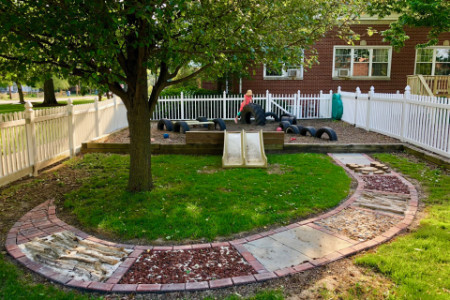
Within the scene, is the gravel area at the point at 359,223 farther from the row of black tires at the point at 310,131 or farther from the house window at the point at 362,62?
the house window at the point at 362,62

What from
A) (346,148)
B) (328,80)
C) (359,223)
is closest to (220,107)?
(328,80)

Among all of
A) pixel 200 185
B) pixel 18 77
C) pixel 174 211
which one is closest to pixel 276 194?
pixel 200 185

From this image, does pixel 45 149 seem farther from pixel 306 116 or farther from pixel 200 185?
pixel 306 116

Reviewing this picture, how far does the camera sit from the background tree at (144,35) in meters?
4.59

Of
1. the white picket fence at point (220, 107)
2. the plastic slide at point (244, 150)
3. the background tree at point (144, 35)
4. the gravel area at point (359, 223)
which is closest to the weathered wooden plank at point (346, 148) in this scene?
the plastic slide at point (244, 150)

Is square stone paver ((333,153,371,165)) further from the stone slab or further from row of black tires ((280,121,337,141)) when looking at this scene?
the stone slab

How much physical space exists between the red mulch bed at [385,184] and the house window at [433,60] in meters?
16.2

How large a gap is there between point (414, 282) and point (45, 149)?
7626 millimetres

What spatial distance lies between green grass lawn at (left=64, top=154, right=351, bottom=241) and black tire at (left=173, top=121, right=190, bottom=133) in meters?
4.07

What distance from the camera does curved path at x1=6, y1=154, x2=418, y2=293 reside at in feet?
12.0

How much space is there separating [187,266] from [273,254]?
1013mm

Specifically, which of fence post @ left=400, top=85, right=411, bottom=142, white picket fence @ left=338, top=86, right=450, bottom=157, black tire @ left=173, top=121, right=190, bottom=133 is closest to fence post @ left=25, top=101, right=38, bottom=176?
black tire @ left=173, top=121, right=190, bottom=133

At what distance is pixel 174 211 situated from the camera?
5.55 m

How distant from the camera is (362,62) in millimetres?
20875
